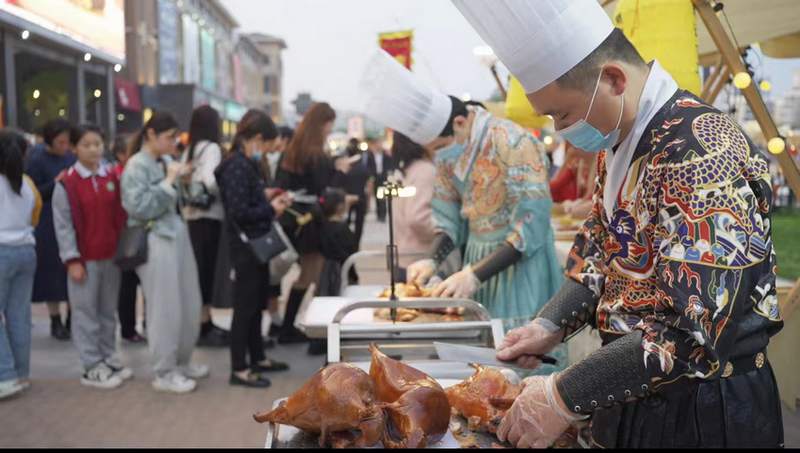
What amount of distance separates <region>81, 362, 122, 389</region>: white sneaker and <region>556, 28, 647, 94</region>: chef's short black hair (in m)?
4.31

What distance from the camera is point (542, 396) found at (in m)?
A: 1.29

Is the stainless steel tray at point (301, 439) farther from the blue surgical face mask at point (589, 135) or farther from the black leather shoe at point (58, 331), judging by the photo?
the black leather shoe at point (58, 331)

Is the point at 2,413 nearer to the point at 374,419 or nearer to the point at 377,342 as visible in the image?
the point at 377,342

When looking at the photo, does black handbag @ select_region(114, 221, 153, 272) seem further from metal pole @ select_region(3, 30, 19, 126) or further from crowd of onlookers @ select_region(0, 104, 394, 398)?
metal pole @ select_region(3, 30, 19, 126)

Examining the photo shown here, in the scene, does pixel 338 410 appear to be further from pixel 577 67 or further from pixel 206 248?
pixel 206 248

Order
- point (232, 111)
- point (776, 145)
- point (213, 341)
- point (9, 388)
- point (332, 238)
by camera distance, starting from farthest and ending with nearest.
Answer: point (232, 111)
point (213, 341)
point (332, 238)
point (9, 388)
point (776, 145)

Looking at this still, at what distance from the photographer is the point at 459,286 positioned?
249 cm

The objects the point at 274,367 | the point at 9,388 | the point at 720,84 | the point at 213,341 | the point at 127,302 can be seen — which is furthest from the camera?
the point at 127,302

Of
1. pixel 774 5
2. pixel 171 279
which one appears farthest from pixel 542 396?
pixel 171 279

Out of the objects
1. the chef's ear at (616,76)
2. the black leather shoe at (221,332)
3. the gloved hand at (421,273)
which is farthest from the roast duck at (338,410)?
the black leather shoe at (221,332)

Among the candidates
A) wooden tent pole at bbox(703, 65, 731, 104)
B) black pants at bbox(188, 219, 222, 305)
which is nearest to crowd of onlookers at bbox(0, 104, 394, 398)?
black pants at bbox(188, 219, 222, 305)

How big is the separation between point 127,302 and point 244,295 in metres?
1.91

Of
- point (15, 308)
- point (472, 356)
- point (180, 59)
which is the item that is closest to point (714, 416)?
point (472, 356)

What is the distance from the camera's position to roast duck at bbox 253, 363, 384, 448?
4.27ft
